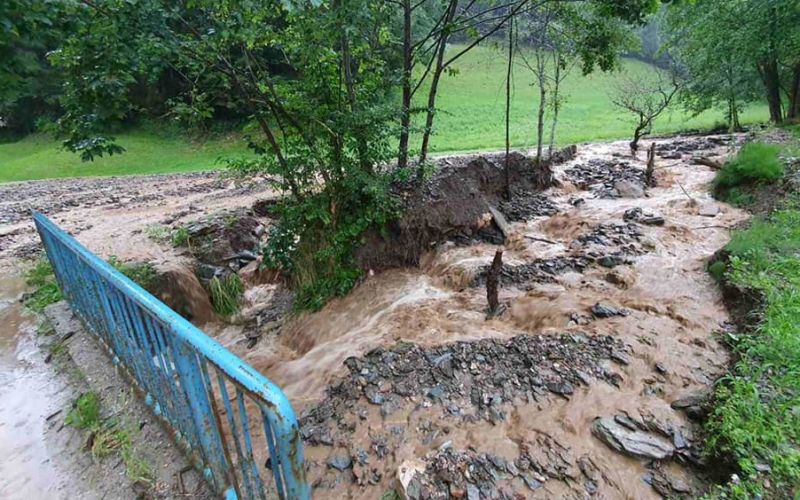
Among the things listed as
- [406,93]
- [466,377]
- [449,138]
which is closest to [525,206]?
[406,93]

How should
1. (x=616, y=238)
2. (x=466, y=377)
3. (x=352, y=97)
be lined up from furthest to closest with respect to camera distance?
(x=616, y=238), (x=352, y=97), (x=466, y=377)

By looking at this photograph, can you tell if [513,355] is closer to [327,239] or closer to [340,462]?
[340,462]

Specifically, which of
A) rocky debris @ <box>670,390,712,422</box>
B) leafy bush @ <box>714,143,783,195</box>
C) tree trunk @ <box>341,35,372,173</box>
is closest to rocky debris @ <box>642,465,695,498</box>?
rocky debris @ <box>670,390,712,422</box>

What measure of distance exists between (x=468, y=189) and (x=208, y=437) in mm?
7212

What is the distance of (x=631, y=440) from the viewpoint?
124 inches

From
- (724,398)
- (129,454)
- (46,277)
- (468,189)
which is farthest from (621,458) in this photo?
(46,277)

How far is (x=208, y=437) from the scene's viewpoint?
2102 millimetres

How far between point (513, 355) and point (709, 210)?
7209 millimetres

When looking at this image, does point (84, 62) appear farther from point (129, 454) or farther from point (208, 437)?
point (208, 437)

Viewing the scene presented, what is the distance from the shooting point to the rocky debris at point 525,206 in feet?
30.1

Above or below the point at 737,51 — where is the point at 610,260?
below

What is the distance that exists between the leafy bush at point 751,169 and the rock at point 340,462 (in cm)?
1004

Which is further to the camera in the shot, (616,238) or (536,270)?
(616,238)

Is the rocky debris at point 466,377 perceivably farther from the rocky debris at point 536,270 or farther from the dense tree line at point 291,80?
the dense tree line at point 291,80
